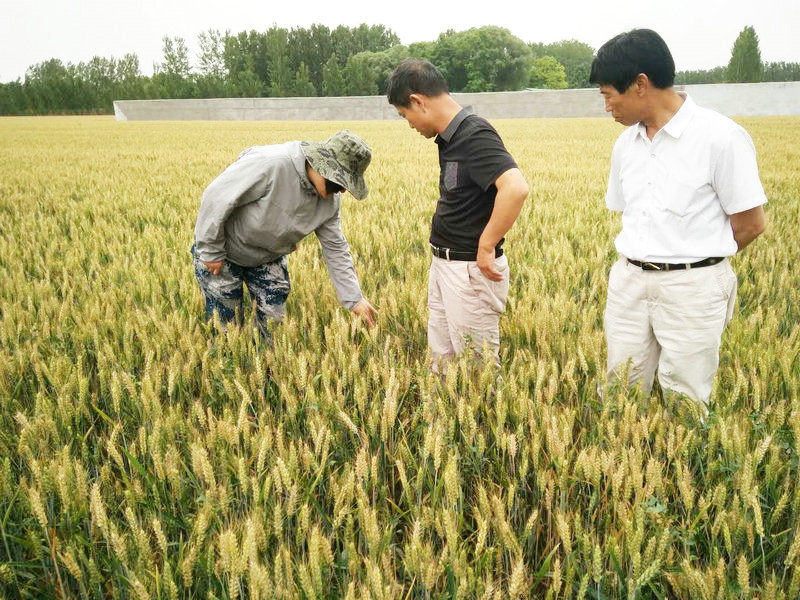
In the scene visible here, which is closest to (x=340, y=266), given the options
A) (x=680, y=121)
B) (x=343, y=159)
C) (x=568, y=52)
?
(x=343, y=159)

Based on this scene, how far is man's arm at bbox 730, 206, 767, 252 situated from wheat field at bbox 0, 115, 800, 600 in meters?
0.46

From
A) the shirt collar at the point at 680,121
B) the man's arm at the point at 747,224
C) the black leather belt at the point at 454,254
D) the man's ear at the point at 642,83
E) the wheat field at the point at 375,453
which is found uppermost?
the man's ear at the point at 642,83

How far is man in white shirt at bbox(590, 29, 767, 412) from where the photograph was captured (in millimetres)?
1775

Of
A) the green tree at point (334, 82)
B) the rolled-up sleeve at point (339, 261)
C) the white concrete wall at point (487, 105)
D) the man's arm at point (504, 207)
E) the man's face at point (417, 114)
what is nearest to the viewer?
the man's arm at point (504, 207)

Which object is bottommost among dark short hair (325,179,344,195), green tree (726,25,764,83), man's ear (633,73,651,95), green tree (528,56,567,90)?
dark short hair (325,179,344,195)

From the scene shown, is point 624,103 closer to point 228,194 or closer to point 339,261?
point 339,261

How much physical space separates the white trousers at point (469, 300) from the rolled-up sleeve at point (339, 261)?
45cm

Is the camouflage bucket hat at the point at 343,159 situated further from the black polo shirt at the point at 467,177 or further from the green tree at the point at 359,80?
the green tree at the point at 359,80

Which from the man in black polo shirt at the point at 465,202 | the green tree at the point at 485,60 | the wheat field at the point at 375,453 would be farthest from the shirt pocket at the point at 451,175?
the green tree at the point at 485,60

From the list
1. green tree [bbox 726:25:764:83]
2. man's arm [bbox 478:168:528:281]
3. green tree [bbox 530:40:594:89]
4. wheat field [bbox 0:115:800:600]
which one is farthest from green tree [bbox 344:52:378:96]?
green tree [bbox 530:40:594:89]

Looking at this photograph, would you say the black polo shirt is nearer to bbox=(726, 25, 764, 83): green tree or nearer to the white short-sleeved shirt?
the white short-sleeved shirt

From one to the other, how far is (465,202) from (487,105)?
1493 inches

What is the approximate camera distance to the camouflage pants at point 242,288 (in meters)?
2.90

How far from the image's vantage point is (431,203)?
21.9ft
